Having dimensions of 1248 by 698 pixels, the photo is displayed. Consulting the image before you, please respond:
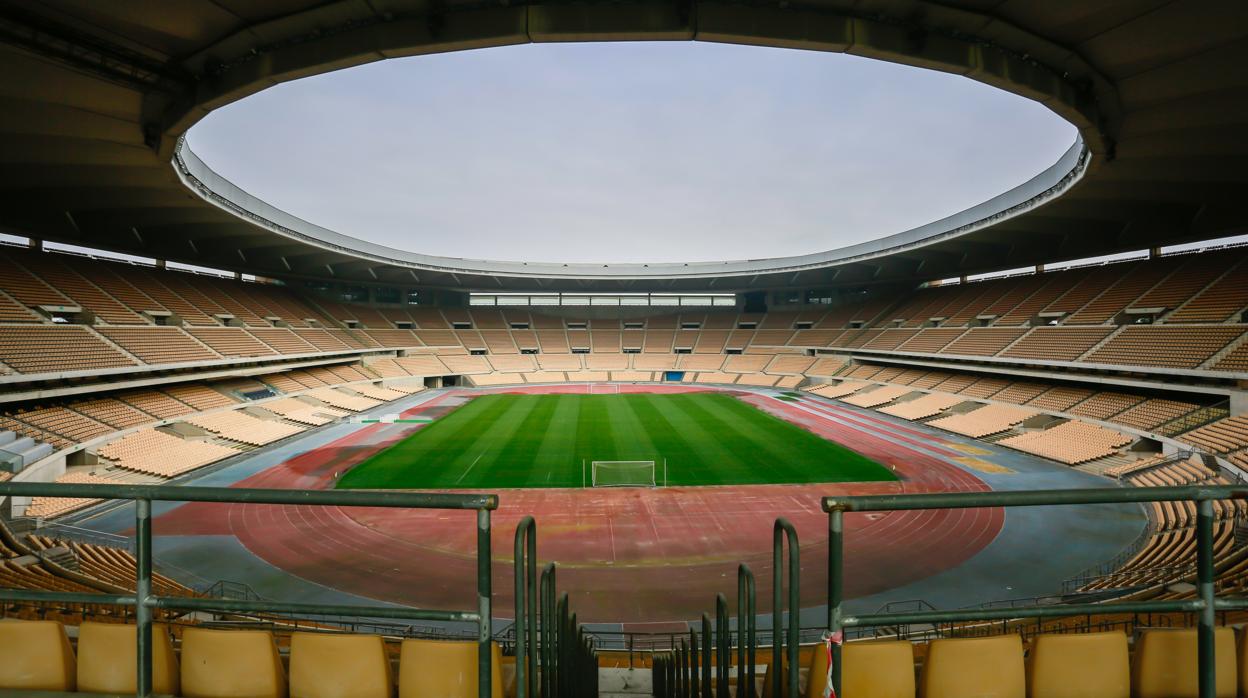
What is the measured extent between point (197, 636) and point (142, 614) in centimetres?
26

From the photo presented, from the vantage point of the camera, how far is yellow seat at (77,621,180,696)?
256 centimetres

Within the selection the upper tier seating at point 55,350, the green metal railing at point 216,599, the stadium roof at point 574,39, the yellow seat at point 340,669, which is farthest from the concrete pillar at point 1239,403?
the upper tier seating at point 55,350

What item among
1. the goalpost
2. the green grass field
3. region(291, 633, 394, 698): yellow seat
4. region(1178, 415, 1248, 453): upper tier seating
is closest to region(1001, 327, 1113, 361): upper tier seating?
region(1178, 415, 1248, 453): upper tier seating

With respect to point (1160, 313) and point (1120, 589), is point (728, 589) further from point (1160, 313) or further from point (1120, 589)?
point (1160, 313)

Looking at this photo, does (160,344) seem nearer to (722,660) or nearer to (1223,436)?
(722,660)

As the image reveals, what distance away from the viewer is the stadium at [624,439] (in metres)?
2.53

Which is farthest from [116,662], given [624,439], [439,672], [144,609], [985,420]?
[985,420]

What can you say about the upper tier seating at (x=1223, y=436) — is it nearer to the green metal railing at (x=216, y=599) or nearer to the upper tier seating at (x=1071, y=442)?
the upper tier seating at (x=1071, y=442)

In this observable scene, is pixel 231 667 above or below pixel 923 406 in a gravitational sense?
above

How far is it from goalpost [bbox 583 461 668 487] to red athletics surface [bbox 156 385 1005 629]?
2.54ft

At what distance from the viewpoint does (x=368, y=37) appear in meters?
9.73

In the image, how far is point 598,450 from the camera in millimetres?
25703

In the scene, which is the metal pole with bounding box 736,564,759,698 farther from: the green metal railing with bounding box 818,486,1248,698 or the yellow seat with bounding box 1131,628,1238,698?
the yellow seat with bounding box 1131,628,1238,698

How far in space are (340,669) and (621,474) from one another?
765 inches
